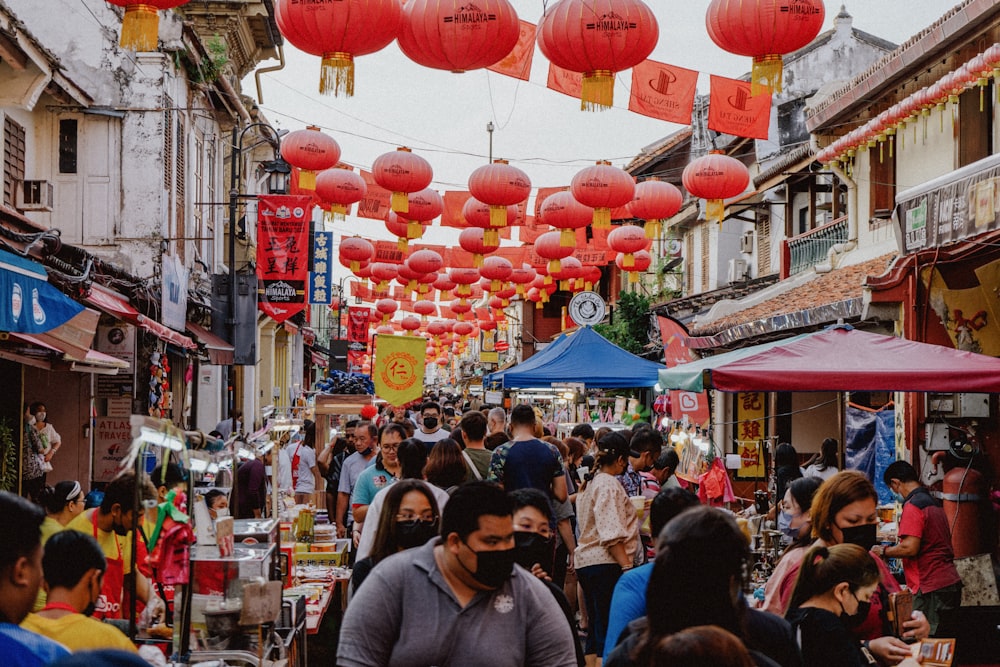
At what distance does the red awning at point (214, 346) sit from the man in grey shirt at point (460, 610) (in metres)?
16.8

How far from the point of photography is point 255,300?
2131cm

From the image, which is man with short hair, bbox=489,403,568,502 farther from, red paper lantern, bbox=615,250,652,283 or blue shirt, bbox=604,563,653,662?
red paper lantern, bbox=615,250,652,283

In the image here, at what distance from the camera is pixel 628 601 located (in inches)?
176

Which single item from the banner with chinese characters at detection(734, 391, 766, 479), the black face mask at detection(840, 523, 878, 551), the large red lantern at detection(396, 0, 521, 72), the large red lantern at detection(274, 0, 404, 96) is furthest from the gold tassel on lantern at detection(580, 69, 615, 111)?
the banner with chinese characters at detection(734, 391, 766, 479)

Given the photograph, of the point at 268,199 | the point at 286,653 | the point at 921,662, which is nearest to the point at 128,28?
the point at 286,653

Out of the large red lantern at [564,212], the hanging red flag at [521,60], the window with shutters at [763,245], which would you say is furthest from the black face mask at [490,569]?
the window with shutters at [763,245]

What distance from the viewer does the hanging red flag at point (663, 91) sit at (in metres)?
13.5

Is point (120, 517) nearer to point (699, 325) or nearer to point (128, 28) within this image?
point (128, 28)

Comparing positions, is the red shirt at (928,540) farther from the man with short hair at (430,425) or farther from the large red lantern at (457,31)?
the man with short hair at (430,425)

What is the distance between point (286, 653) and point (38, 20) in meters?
16.9

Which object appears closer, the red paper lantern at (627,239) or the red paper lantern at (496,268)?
the red paper lantern at (627,239)

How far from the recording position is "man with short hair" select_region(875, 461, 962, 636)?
8172 millimetres

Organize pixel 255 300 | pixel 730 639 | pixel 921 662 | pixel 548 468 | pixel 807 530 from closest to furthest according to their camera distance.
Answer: pixel 730 639
pixel 921 662
pixel 807 530
pixel 548 468
pixel 255 300

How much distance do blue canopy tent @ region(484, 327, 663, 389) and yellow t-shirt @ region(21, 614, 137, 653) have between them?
1329 centimetres
